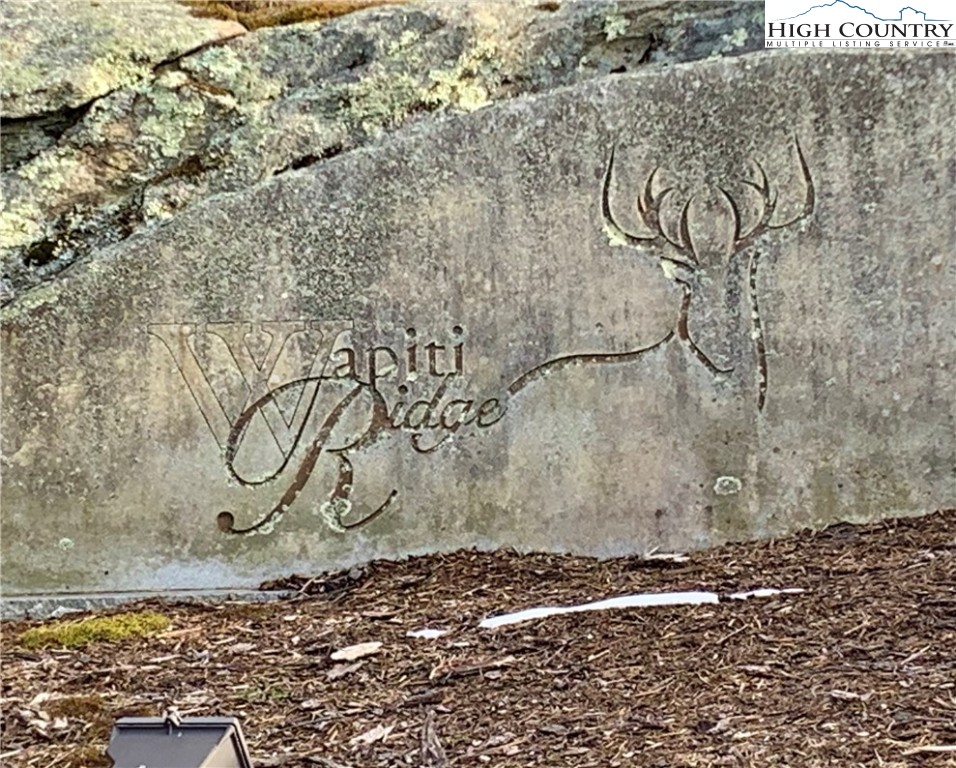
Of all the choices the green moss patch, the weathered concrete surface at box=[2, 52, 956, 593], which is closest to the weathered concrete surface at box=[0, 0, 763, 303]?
the weathered concrete surface at box=[2, 52, 956, 593]

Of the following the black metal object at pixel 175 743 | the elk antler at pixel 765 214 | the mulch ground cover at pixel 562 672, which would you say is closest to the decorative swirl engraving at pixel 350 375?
the elk antler at pixel 765 214

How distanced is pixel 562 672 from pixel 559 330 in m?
1.77

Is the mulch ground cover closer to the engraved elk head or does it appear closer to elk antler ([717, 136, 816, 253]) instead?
the engraved elk head

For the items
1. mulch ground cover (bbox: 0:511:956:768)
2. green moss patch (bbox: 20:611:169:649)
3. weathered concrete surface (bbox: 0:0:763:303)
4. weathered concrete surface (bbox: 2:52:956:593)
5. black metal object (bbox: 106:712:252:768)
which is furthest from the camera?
weathered concrete surface (bbox: 0:0:763:303)

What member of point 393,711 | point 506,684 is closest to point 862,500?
point 506,684

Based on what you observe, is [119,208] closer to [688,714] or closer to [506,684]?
[506,684]

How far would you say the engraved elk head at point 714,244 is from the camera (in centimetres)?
411

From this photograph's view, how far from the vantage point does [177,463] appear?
4.07 m

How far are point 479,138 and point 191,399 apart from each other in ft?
5.16

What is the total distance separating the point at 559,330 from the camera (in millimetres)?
4109

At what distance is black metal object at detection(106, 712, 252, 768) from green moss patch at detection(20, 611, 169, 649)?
1.95m

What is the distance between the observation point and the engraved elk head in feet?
13.5

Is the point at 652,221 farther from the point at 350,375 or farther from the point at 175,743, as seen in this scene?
the point at 175,743

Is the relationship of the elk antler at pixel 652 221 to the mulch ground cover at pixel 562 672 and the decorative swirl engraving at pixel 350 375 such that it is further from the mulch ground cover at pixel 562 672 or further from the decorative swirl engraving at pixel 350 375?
the mulch ground cover at pixel 562 672
